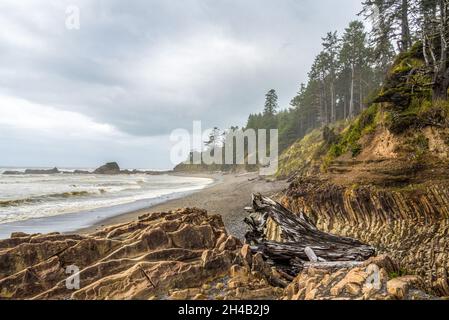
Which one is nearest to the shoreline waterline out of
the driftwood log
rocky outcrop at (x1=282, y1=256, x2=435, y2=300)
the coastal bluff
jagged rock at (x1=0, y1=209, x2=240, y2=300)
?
jagged rock at (x1=0, y1=209, x2=240, y2=300)

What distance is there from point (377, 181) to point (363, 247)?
3689 mm

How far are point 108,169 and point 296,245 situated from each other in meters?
139

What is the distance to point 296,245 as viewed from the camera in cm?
777

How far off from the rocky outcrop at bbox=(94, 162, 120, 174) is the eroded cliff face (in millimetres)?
134993

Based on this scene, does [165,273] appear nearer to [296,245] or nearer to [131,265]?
[131,265]

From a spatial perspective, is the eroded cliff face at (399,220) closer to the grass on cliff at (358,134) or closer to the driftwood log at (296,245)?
the driftwood log at (296,245)

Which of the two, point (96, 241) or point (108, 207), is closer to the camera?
point (96, 241)

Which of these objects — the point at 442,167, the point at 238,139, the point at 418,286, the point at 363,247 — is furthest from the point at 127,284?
the point at 238,139

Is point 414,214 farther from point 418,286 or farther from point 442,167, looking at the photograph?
point 418,286

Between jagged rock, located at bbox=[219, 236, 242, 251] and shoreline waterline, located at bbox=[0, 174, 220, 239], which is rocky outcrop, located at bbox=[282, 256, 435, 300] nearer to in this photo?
jagged rock, located at bbox=[219, 236, 242, 251]

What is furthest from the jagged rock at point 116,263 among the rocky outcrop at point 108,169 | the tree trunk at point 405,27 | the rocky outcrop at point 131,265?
the rocky outcrop at point 108,169

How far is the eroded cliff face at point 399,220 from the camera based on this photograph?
7.93 meters
